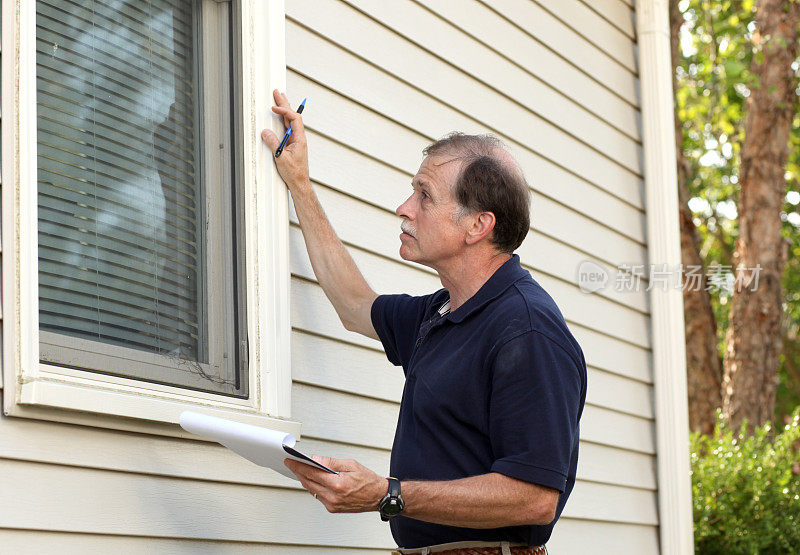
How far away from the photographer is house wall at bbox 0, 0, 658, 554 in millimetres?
2361

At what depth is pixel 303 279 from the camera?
304cm

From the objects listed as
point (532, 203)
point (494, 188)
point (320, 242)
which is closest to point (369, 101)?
point (320, 242)

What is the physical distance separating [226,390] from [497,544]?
810 millimetres

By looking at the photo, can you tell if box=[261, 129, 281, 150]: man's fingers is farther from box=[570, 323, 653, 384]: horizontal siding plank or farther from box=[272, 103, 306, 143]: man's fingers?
box=[570, 323, 653, 384]: horizontal siding plank

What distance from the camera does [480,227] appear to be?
8.73ft

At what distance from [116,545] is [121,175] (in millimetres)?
866

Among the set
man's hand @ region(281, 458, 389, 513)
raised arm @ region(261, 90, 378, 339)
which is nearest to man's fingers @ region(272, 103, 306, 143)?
raised arm @ region(261, 90, 378, 339)

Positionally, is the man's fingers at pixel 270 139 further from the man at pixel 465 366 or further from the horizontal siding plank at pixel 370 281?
the horizontal siding plank at pixel 370 281

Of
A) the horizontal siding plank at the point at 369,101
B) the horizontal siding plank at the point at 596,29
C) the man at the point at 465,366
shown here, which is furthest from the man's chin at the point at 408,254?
the horizontal siding plank at the point at 596,29

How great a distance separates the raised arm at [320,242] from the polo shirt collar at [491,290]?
47 cm

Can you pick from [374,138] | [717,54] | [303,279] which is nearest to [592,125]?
[374,138]

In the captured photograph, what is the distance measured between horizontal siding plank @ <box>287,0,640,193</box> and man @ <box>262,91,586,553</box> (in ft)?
1.50

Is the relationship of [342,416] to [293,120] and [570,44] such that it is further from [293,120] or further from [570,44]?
[570,44]

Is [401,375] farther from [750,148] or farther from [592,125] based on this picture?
[750,148]
